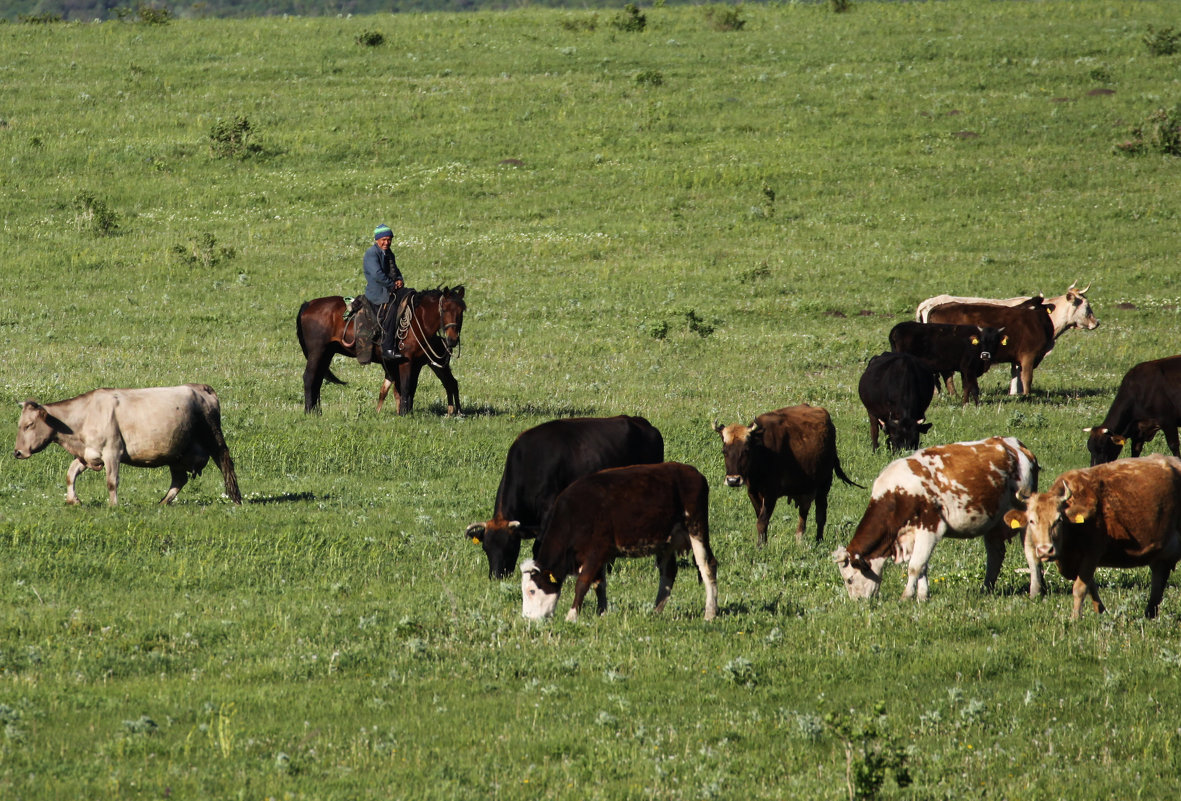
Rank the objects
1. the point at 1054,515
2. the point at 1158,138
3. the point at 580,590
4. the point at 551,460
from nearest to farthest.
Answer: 1. the point at 1054,515
2. the point at 580,590
3. the point at 551,460
4. the point at 1158,138

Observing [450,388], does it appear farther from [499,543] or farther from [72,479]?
[499,543]

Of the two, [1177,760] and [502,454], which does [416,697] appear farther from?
[502,454]

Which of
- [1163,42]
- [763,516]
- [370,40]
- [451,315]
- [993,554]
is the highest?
[370,40]

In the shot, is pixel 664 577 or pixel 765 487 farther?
pixel 765 487

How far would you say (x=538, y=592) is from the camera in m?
11.6

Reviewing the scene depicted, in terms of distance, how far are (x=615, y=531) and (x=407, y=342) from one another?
11351mm

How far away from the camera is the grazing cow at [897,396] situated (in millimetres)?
20281

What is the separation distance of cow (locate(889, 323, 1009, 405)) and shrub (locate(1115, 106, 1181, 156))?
25.6m

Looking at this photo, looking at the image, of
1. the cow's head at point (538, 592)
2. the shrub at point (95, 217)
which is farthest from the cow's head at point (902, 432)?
the shrub at point (95, 217)

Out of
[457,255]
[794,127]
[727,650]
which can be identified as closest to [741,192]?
[794,127]

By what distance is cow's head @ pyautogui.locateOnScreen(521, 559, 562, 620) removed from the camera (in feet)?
38.0

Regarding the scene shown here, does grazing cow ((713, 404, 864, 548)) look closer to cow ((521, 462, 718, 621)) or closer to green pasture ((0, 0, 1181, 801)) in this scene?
green pasture ((0, 0, 1181, 801))

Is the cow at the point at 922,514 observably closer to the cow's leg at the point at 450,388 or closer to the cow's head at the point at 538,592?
the cow's head at the point at 538,592

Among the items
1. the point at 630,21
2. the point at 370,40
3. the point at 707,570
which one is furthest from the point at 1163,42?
the point at 707,570
